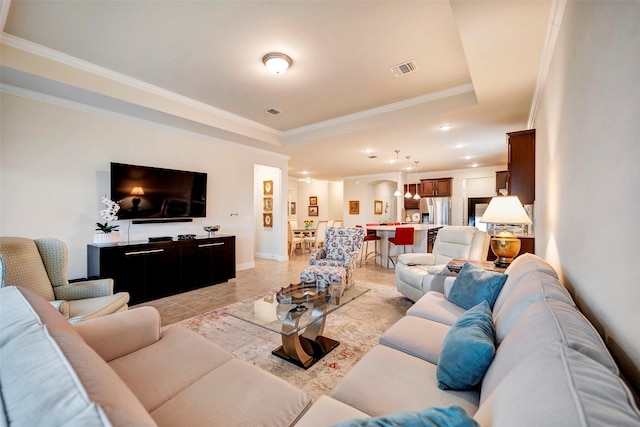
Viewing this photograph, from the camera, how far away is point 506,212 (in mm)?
2551

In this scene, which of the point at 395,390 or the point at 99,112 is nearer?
the point at 395,390

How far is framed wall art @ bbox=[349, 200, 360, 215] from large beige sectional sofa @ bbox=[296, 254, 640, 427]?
27.0 feet

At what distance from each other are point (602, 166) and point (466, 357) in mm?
977

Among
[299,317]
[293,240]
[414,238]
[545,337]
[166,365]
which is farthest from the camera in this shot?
[293,240]

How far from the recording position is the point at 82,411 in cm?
48

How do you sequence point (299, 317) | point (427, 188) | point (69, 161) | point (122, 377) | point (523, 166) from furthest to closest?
1. point (427, 188)
2. point (69, 161)
3. point (523, 166)
4. point (299, 317)
5. point (122, 377)

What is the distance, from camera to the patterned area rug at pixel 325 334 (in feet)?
6.54

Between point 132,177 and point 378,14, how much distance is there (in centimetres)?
363

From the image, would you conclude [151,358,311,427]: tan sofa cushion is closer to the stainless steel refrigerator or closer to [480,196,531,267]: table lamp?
[480,196,531,267]: table lamp

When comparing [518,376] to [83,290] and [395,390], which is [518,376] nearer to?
[395,390]

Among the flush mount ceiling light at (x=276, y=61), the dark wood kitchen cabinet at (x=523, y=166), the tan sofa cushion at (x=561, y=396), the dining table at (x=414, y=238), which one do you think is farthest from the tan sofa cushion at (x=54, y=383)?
the dining table at (x=414, y=238)

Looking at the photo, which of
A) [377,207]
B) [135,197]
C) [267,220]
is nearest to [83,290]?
[135,197]

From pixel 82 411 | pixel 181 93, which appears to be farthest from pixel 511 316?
pixel 181 93

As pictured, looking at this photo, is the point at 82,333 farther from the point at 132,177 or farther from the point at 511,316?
the point at 132,177
